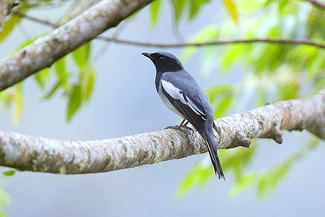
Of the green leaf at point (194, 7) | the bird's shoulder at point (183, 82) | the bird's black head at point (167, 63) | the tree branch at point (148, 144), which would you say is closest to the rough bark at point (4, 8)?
the tree branch at point (148, 144)

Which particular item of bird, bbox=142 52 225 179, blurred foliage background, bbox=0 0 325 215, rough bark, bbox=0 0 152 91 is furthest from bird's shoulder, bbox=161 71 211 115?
rough bark, bbox=0 0 152 91

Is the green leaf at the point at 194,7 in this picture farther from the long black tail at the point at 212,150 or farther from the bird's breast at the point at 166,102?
the long black tail at the point at 212,150

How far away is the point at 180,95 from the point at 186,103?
0.11 metres

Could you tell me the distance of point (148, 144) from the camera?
2.80m

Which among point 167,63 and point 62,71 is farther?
point 167,63

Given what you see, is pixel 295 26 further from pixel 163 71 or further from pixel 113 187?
pixel 113 187

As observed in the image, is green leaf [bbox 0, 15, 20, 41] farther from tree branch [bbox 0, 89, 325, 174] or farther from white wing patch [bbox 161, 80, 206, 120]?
tree branch [bbox 0, 89, 325, 174]

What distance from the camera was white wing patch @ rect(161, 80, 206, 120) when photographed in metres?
3.71

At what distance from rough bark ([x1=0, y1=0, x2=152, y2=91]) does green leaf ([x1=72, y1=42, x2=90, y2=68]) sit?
3.29 feet

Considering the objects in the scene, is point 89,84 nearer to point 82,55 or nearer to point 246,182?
point 82,55

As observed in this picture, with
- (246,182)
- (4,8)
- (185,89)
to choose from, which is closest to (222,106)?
(246,182)

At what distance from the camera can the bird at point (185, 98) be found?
3.41 metres

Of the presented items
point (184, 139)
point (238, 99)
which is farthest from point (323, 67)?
point (184, 139)

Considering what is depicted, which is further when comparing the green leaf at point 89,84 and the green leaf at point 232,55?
the green leaf at point 232,55
